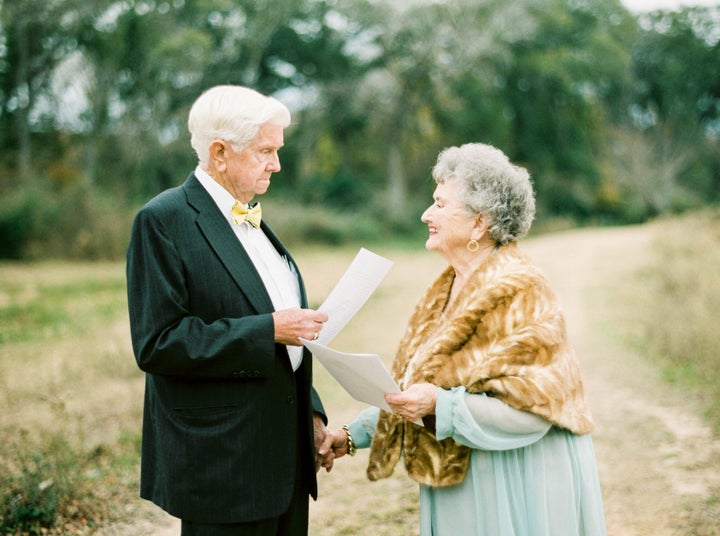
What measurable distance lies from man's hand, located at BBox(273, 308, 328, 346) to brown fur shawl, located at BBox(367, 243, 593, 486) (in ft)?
1.52

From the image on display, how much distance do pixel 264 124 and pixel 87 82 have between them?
1953cm

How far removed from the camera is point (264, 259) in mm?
2383

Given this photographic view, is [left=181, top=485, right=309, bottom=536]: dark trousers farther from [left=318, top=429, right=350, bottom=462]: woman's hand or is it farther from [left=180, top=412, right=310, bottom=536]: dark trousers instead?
[left=318, top=429, right=350, bottom=462]: woman's hand

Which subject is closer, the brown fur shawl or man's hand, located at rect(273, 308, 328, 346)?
man's hand, located at rect(273, 308, 328, 346)

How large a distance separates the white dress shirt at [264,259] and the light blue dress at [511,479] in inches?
23.4

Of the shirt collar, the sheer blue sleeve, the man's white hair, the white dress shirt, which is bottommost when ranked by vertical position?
the sheer blue sleeve

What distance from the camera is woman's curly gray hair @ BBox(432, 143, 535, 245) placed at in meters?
2.42

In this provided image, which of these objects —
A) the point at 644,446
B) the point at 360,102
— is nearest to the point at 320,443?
the point at 644,446

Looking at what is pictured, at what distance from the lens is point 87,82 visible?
777 inches

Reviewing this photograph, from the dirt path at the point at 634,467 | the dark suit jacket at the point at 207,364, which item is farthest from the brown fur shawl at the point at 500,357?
the dirt path at the point at 634,467

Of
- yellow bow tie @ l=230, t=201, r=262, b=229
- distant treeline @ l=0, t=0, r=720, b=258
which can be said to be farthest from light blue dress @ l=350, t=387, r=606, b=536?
distant treeline @ l=0, t=0, r=720, b=258

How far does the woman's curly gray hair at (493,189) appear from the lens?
242 cm

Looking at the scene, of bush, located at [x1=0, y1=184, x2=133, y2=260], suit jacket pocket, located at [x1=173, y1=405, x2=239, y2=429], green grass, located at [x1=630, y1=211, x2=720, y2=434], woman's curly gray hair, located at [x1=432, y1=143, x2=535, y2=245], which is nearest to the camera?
suit jacket pocket, located at [x1=173, y1=405, x2=239, y2=429]

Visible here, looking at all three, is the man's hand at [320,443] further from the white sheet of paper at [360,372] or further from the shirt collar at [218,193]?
Result: the shirt collar at [218,193]
